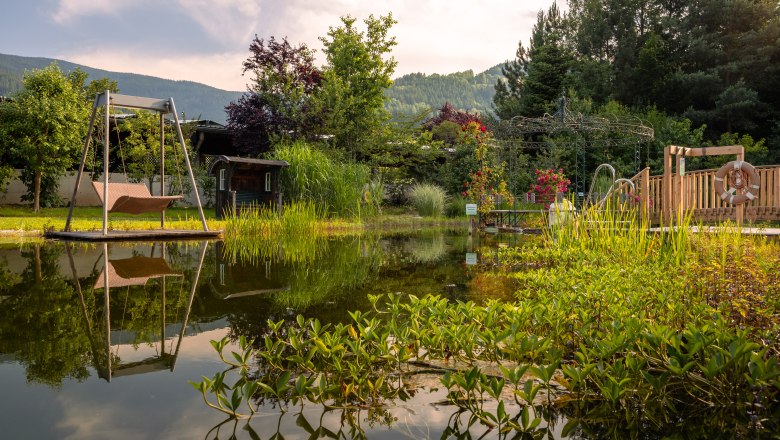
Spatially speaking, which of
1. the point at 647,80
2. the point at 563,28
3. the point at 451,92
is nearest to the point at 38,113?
the point at 647,80

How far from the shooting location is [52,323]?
3041 mm

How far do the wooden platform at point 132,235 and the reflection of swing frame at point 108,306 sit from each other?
630mm

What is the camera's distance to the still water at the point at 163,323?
1754 millimetres

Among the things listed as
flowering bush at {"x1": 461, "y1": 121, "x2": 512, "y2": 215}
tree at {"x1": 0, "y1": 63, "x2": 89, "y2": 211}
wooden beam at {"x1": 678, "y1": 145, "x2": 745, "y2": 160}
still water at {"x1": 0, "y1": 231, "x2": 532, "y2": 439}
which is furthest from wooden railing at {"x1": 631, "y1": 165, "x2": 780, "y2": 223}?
tree at {"x1": 0, "y1": 63, "x2": 89, "y2": 211}

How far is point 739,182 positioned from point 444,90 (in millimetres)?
75362

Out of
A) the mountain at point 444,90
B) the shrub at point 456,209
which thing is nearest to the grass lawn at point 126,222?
the shrub at point 456,209

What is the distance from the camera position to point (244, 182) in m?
14.0

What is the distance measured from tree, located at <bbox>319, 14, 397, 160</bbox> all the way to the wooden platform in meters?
7.61

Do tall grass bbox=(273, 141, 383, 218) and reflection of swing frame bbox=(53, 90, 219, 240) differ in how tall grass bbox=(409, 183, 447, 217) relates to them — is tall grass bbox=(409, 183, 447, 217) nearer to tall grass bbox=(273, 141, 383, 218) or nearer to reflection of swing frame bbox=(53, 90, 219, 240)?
tall grass bbox=(273, 141, 383, 218)

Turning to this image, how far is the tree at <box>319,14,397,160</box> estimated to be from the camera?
52.5 feet

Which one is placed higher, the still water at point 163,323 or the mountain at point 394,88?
the mountain at point 394,88

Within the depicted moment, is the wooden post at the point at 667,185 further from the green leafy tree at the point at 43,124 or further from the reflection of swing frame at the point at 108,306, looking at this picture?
the green leafy tree at the point at 43,124

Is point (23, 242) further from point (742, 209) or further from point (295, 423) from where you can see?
point (742, 209)

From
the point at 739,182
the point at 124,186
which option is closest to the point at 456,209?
the point at 739,182
